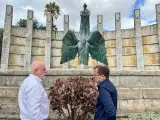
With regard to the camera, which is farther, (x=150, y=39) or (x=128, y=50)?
(x=128, y=50)

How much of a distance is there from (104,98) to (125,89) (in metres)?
5.04

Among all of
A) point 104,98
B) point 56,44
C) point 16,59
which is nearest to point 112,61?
point 56,44

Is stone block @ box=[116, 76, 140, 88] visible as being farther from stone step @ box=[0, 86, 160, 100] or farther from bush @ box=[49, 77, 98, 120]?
bush @ box=[49, 77, 98, 120]

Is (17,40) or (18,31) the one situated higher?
(18,31)

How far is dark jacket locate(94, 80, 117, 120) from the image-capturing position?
2522 millimetres

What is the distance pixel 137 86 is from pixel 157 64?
2009 centimetres

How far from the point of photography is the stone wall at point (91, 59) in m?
27.0

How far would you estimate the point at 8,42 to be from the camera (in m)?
26.9

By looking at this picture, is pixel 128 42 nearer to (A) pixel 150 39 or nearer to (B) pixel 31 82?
(A) pixel 150 39

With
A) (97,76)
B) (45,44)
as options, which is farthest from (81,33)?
(45,44)

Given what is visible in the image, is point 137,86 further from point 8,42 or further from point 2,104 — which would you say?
point 8,42

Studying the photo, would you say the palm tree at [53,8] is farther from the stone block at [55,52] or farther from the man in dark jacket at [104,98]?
the man in dark jacket at [104,98]

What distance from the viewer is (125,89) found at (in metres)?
7.45

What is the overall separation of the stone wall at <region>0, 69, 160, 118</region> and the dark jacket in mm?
4310
